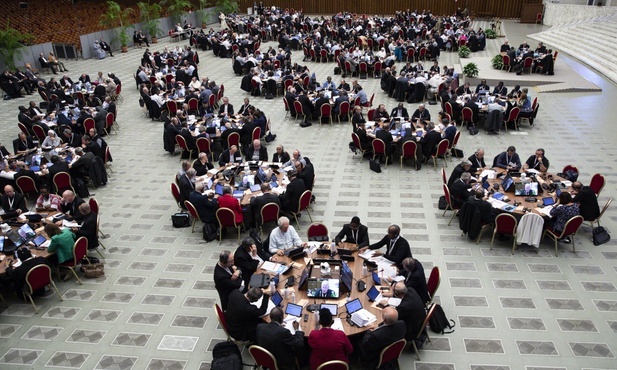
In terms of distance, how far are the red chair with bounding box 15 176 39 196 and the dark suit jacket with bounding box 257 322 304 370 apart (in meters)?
8.40

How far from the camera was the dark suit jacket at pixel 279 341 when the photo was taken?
226 inches

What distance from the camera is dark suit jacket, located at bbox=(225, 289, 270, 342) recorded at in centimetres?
624

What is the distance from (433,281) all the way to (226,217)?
14.5 feet

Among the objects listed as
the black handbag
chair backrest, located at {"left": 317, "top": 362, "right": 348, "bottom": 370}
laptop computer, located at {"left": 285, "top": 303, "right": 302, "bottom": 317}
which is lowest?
the black handbag

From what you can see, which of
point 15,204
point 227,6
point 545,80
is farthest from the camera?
point 227,6

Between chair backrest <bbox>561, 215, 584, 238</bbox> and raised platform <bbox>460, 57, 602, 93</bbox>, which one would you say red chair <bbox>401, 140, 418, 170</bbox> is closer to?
chair backrest <bbox>561, 215, 584, 238</bbox>

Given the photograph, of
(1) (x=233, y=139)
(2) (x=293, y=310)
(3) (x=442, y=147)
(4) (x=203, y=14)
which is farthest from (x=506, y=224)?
(4) (x=203, y=14)

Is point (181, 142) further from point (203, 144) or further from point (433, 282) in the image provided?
point (433, 282)

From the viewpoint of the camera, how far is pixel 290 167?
1109 cm

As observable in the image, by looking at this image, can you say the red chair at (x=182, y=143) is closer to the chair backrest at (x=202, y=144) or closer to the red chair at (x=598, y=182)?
the chair backrest at (x=202, y=144)

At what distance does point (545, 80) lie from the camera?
811 inches

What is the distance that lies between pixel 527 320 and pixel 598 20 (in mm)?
28906

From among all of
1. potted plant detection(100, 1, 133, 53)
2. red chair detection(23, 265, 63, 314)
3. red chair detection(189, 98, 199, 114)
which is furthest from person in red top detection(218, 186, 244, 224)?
potted plant detection(100, 1, 133, 53)

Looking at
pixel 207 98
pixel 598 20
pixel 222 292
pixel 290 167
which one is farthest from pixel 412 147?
pixel 598 20
